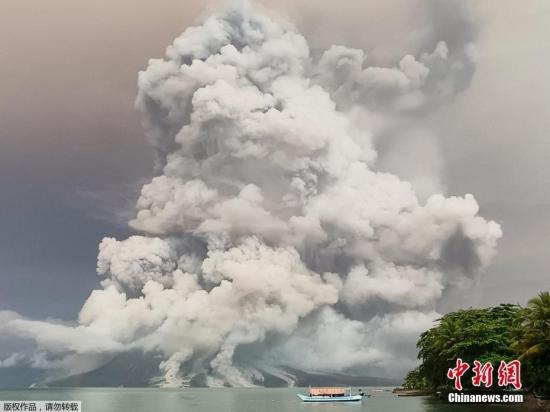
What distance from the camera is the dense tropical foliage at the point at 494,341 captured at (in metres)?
53.7

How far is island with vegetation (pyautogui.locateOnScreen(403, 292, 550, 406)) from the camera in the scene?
53750 millimetres

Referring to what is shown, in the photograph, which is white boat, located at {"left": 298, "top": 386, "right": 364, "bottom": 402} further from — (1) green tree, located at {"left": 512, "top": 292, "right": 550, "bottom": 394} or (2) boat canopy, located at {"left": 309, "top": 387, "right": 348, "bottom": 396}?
(1) green tree, located at {"left": 512, "top": 292, "right": 550, "bottom": 394}

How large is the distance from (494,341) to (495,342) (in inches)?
6.0

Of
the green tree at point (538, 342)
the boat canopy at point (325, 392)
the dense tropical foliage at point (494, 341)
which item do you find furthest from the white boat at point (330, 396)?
the green tree at point (538, 342)

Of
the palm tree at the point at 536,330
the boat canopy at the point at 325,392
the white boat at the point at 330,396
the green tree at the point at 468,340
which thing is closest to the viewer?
the palm tree at the point at 536,330

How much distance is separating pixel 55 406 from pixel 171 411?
6831 cm

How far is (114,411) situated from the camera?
107188 millimetres

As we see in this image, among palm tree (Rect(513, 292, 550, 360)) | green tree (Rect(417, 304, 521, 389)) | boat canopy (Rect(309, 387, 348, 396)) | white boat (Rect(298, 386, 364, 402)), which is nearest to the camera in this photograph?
palm tree (Rect(513, 292, 550, 360))

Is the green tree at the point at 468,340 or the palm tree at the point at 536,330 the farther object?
the green tree at the point at 468,340

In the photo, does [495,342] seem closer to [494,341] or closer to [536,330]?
[494,341]

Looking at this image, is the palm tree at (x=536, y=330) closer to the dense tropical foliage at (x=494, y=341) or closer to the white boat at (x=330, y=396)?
the dense tropical foliage at (x=494, y=341)

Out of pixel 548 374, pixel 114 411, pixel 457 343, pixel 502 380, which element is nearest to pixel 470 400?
pixel 457 343

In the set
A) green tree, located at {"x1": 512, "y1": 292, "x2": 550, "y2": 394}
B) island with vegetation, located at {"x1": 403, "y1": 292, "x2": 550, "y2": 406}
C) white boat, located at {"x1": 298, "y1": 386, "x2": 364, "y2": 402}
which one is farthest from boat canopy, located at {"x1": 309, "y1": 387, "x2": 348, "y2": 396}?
green tree, located at {"x1": 512, "y1": 292, "x2": 550, "y2": 394}

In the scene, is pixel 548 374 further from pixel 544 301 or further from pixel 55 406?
pixel 55 406
